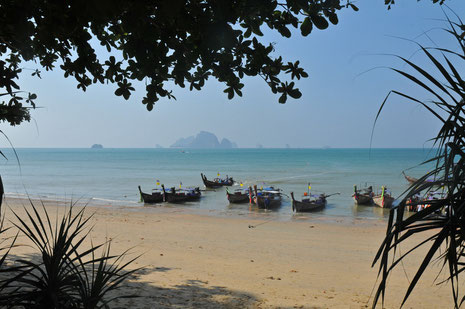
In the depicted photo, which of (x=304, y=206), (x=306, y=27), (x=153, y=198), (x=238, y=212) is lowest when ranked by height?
(x=238, y=212)

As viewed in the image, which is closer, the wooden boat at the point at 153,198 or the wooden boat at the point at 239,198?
the wooden boat at the point at 239,198

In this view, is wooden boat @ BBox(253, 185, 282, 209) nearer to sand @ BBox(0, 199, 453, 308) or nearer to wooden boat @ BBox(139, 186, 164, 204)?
sand @ BBox(0, 199, 453, 308)

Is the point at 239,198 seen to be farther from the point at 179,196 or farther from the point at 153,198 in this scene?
the point at 153,198

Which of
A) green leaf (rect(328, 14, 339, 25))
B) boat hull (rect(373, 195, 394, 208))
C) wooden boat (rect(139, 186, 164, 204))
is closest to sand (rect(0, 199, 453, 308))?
green leaf (rect(328, 14, 339, 25))

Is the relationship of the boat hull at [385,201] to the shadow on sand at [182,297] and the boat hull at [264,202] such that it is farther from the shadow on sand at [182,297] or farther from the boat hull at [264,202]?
the shadow on sand at [182,297]

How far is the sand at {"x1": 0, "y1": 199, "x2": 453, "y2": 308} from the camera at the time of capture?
5457 millimetres

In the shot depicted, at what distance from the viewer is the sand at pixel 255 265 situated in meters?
5.46

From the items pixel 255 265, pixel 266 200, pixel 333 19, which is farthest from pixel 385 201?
pixel 333 19

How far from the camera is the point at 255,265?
8.25 metres

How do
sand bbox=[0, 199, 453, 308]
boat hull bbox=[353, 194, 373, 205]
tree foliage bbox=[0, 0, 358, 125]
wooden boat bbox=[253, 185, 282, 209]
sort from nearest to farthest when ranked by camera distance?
1. tree foliage bbox=[0, 0, 358, 125]
2. sand bbox=[0, 199, 453, 308]
3. wooden boat bbox=[253, 185, 282, 209]
4. boat hull bbox=[353, 194, 373, 205]

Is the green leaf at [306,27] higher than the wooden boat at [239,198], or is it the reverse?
the green leaf at [306,27]

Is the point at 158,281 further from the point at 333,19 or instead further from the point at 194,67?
the point at 333,19

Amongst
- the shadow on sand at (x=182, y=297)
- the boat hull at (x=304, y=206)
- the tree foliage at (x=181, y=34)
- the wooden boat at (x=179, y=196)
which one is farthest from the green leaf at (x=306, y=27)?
the wooden boat at (x=179, y=196)

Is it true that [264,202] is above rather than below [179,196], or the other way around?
above
